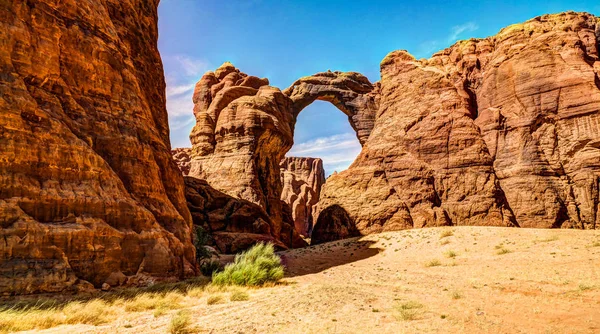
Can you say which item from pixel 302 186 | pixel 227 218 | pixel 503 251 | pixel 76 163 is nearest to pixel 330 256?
pixel 227 218

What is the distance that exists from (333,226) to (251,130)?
41.2ft

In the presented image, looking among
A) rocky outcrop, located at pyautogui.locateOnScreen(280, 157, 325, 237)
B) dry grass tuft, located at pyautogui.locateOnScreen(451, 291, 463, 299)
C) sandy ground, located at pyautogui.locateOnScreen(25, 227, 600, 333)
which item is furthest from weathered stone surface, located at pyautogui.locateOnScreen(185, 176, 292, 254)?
rocky outcrop, located at pyautogui.locateOnScreen(280, 157, 325, 237)

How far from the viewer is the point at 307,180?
88.4m

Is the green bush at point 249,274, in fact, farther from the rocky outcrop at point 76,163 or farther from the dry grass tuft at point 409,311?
the dry grass tuft at point 409,311

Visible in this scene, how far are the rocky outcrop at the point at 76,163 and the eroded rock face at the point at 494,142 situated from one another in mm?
19900

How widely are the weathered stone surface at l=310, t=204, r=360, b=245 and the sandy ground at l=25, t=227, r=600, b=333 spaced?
1180 centimetres

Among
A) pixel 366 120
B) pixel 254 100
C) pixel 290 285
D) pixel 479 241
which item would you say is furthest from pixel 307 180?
pixel 290 285

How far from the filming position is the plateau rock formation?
24297 mm

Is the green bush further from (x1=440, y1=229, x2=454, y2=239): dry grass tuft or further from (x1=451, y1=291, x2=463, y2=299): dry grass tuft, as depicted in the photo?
(x1=440, y1=229, x2=454, y2=239): dry grass tuft

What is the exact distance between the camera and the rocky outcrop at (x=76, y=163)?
8.12 meters

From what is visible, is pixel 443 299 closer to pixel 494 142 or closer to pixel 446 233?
pixel 446 233

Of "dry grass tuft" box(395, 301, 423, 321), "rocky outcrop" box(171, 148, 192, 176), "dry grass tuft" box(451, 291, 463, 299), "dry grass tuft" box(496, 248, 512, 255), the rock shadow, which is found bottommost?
the rock shadow

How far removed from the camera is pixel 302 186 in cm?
8125

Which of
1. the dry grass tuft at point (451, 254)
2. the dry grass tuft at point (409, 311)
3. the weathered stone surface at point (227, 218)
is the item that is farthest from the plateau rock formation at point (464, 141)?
the dry grass tuft at point (409, 311)
